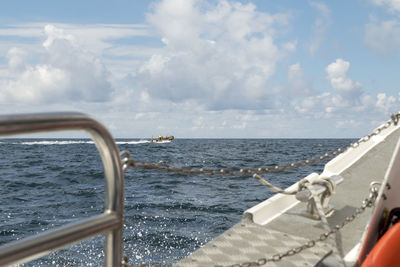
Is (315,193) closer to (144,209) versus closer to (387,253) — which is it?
(387,253)

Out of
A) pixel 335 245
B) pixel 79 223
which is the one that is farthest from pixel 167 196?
pixel 79 223

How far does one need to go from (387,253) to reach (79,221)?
206 centimetres

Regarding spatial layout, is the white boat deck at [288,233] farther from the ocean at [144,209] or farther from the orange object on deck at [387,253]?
the ocean at [144,209]

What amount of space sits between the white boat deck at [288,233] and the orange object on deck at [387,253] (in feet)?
1.09

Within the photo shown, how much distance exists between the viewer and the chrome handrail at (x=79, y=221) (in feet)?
4.33

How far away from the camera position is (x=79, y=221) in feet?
5.04

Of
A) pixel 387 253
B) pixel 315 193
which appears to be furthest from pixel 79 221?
pixel 315 193

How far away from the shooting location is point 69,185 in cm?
1509

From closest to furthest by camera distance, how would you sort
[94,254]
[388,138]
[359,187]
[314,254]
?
1. [314,254]
2. [359,187]
3. [94,254]
4. [388,138]

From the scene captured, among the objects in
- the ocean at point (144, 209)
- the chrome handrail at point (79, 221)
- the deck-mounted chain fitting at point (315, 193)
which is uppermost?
the chrome handrail at point (79, 221)

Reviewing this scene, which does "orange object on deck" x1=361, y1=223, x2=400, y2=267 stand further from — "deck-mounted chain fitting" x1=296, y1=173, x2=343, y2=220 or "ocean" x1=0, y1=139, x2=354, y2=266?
"ocean" x1=0, y1=139, x2=354, y2=266

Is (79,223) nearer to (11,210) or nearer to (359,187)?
(359,187)

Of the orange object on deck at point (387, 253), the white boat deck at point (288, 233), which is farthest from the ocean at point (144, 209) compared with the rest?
the orange object on deck at point (387, 253)

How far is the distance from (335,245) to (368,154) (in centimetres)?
350
